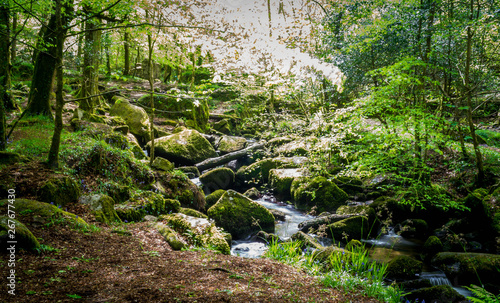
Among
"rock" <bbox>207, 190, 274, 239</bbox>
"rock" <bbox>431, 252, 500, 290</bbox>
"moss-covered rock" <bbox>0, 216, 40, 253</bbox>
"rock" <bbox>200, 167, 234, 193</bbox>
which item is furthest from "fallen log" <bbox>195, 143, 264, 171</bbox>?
"moss-covered rock" <bbox>0, 216, 40, 253</bbox>

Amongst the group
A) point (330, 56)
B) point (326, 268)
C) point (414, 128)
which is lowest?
point (326, 268)

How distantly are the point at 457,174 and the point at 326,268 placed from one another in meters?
7.76

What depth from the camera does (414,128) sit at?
5.93 m

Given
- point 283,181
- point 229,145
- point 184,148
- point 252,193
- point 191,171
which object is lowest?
point 252,193

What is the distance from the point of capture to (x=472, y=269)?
15.5 feet

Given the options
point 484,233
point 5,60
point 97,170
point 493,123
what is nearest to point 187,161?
point 97,170

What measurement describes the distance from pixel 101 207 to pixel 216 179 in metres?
5.91

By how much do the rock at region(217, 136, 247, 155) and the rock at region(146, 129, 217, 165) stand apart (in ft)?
3.30

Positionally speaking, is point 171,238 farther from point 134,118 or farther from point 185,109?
point 185,109

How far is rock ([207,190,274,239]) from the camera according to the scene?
6.84m

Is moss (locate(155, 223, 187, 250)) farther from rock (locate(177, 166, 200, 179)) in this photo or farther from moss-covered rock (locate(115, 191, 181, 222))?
rock (locate(177, 166, 200, 179))

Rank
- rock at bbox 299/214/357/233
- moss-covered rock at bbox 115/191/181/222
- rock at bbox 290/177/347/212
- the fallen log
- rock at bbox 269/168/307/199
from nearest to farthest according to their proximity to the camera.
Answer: moss-covered rock at bbox 115/191/181/222
rock at bbox 299/214/357/233
rock at bbox 290/177/347/212
rock at bbox 269/168/307/199
the fallen log

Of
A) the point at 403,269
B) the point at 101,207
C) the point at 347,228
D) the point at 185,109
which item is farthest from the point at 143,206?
the point at 185,109

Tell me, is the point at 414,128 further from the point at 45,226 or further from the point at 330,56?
the point at 45,226
